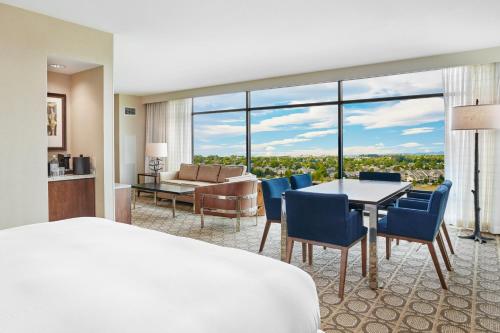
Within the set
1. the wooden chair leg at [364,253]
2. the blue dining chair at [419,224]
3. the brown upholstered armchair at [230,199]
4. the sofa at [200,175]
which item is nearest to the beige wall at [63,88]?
the brown upholstered armchair at [230,199]

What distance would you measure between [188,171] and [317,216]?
5006 millimetres

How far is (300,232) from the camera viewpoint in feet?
9.71

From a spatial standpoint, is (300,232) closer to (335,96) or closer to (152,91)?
(335,96)

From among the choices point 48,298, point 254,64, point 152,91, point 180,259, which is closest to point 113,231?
point 180,259

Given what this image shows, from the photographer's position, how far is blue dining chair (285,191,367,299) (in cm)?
272

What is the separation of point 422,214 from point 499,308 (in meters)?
0.81

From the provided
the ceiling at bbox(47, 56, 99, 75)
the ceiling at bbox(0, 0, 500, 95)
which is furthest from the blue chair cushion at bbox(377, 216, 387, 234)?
the ceiling at bbox(47, 56, 99, 75)

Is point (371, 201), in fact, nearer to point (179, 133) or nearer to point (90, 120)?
point (90, 120)

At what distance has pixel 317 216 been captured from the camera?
9.26 ft

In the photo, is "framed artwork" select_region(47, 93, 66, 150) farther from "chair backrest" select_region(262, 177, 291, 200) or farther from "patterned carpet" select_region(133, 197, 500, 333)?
"chair backrest" select_region(262, 177, 291, 200)

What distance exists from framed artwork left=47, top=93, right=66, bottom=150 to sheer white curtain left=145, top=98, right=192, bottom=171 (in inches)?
151

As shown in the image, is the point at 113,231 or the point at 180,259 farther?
the point at 113,231

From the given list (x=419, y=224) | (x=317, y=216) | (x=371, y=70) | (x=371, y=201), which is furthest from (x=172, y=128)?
(x=419, y=224)

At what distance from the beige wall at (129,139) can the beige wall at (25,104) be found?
16.3 feet
